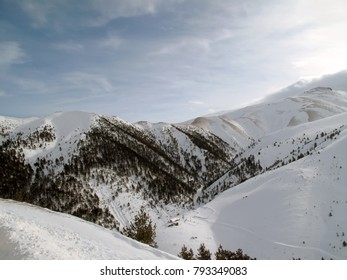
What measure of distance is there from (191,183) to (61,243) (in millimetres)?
83198

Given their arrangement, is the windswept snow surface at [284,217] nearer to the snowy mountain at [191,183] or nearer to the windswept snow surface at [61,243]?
the snowy mountain at [191,183]

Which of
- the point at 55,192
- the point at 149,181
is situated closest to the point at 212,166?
the point at 149,181

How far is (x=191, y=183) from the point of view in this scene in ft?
318

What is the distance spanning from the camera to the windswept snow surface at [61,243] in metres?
13.0

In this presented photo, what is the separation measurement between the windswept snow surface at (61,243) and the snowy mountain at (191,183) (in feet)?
46.6

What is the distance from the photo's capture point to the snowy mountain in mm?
28719

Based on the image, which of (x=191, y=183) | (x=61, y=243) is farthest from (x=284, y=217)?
(x=191, y=183)

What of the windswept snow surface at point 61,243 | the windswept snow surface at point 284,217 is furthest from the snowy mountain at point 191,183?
the windswept snow surface at point 61,243

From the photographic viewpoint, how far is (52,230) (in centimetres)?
1741

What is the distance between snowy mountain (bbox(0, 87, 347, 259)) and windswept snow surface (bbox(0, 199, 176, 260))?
14.2 m

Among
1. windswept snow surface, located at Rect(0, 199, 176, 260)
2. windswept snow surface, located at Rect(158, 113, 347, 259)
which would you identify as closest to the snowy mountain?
windswept snow surface, located at Rect(158, 113, 347, 259)

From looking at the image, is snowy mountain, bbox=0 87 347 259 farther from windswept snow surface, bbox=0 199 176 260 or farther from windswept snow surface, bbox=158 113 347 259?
windswept snow surface, bbox=0 199 176 260

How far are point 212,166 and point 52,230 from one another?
351 feet
